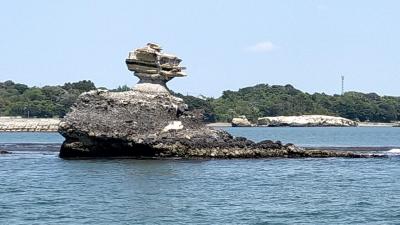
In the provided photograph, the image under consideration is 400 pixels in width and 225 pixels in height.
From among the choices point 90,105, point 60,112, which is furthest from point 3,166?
point 60,112

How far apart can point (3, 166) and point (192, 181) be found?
1577 centimetres

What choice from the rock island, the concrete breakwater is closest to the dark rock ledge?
the rock island

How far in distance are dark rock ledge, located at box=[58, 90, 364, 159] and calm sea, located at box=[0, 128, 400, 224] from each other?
1.77 meters

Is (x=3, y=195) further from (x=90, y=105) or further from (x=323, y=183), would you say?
(x=90, y=105)

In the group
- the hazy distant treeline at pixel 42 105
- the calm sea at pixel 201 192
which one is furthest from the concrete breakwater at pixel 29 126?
the calm sea at pixel 201 192

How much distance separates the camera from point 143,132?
5722 cm

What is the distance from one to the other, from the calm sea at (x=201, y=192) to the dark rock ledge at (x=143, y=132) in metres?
1.77

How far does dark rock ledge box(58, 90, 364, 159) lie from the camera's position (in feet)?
187

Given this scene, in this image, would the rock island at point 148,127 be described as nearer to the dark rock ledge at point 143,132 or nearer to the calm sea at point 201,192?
the dark rock ledge at point 143,132

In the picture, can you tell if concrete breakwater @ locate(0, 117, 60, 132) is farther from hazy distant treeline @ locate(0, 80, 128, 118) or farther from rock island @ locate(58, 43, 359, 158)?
rock island @ locate(58, 43, 359, 158)

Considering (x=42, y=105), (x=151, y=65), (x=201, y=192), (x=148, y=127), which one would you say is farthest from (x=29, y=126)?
(x=201, y=192)

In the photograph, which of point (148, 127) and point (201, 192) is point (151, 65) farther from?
point (201, 192)

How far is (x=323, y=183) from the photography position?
145 feet

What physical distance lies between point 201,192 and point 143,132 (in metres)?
17.8
